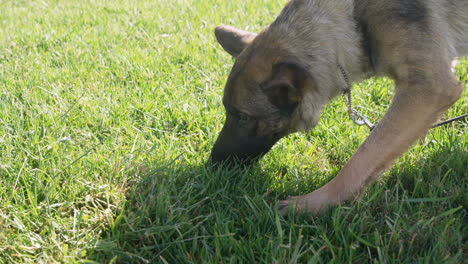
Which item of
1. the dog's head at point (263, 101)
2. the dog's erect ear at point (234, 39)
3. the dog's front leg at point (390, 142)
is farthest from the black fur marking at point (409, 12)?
the dog's erect ear at point (234, 39)

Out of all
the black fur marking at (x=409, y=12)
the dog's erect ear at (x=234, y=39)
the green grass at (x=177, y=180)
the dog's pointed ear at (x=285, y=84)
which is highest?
the black fur marking at (x=409, y=12)

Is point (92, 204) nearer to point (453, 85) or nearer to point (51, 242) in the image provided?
point (51, 242)

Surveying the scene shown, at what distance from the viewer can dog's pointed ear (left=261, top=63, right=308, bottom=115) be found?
2273mm

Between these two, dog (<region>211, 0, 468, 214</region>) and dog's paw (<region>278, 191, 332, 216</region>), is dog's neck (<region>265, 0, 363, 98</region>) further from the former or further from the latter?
dog's paw (<region>278, 191, 332, 216</region>)

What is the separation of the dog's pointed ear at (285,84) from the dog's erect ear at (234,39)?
778 mm

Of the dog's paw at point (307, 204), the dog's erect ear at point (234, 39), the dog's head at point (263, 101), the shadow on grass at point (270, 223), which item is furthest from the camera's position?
the dog's erect ear at point (234, 39)

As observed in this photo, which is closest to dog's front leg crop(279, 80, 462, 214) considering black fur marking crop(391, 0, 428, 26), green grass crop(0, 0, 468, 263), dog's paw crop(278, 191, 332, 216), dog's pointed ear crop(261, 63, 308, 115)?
dog's paw crop(278, 191, 332, 216)

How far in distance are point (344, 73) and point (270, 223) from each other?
3.59 ft

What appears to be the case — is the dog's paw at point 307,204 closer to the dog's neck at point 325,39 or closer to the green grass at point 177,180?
the green grass at point 177,180

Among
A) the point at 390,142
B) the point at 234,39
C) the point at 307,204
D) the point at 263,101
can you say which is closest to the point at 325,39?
the point at 263,101

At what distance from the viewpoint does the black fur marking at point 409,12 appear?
2252 mm

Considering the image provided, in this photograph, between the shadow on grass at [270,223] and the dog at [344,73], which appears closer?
the shadow on grass at [270,223]

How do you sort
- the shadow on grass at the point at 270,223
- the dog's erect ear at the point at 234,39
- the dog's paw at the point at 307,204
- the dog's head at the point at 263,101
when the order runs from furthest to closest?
A: the dog's erect ear at the point at 234,39
the dog's head at the point at 263,101
the dog's paw at the point at 307,204
the shadow on grass at the point at 270,223

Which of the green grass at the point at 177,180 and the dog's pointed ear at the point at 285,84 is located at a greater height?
the dog's pointed ear at the point at 285,84
